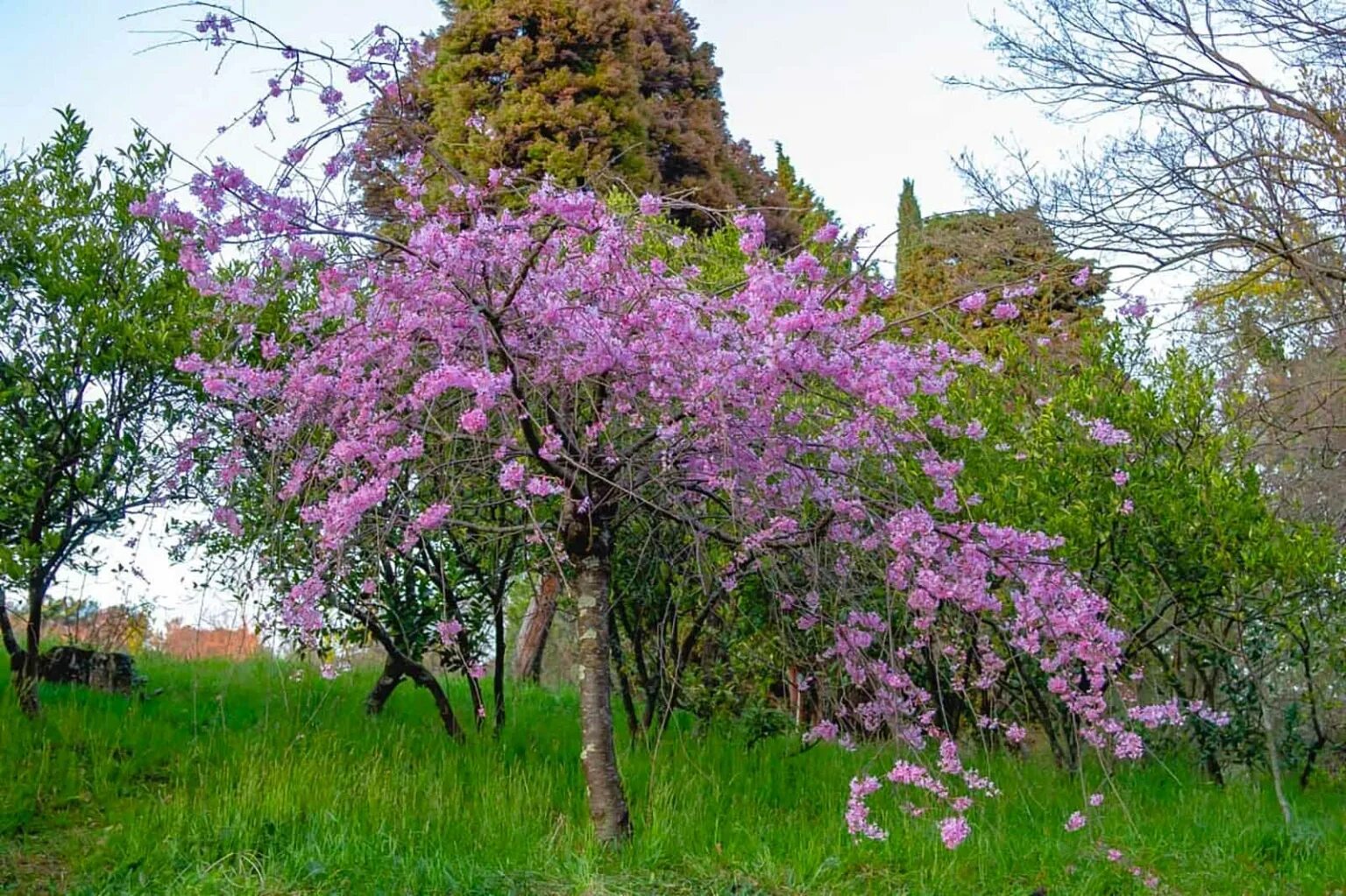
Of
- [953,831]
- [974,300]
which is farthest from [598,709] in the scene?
[974,300]

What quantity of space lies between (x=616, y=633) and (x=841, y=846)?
247 cm

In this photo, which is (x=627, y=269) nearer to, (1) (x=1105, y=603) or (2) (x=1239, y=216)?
(1) (x=1105, y=603)

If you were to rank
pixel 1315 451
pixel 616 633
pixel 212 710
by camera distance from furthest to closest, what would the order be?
pixel 1315 451 < pixel 616 633 < pixel 212 710

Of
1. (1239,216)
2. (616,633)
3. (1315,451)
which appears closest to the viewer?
(616,633)

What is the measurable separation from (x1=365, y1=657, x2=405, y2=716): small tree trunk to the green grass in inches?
8.6

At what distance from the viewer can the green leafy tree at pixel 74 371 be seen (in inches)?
212

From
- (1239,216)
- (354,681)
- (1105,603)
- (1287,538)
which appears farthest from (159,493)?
(1239,216)

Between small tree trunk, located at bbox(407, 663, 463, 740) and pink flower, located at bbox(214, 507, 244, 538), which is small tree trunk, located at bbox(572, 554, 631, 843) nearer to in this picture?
pink flower, located at bbox(214, 507, 244, 538)

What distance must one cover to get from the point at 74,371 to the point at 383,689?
8.02 feet

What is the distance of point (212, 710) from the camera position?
625cm

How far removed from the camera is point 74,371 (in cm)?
546

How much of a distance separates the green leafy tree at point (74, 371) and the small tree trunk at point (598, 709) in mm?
2255

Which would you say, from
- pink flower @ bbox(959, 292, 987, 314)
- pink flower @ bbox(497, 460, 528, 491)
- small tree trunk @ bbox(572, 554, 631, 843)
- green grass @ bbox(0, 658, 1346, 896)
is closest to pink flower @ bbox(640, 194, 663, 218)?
pink flower @ bbox(497, 460, 528, 491)

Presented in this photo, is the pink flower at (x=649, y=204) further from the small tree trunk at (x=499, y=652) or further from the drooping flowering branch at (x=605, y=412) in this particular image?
the small tree trunk at (x=499, y=652)
